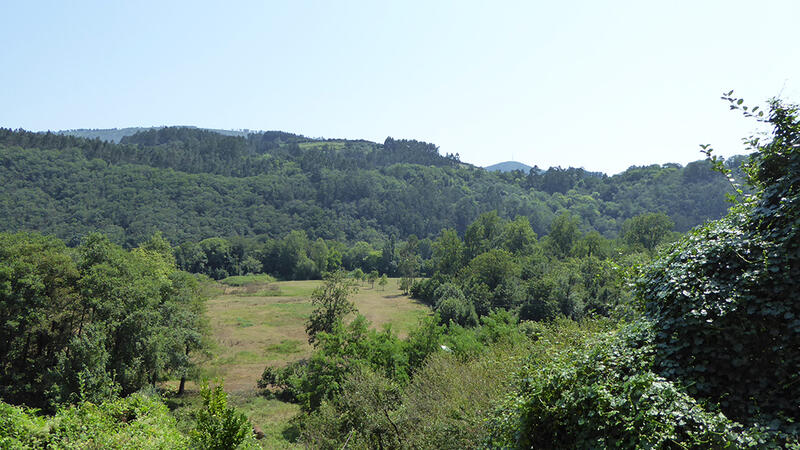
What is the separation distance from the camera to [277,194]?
134625 millimetres

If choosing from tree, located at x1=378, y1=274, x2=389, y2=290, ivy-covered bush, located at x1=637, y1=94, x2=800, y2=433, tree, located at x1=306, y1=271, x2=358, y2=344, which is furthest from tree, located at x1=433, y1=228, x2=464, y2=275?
ivy-covered bush, located at x1=637, y1=94, x2=800, y2=433

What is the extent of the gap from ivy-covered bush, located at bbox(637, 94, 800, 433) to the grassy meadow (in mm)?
12876

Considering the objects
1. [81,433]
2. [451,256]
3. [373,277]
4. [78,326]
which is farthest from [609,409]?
[373,277]

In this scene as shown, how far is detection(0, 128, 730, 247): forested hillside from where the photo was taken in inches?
3637

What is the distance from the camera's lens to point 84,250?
1000 inches

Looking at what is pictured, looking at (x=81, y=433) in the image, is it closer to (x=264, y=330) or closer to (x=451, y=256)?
(x=264, y=330)

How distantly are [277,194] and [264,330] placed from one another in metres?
92.3

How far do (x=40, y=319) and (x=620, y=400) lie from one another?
1094 inches

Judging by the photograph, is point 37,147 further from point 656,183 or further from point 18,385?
point 656,183

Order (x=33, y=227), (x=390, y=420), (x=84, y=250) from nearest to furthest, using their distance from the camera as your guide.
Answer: (x=390, y=420)
(x=84, y=250)
(x=33, y=227)

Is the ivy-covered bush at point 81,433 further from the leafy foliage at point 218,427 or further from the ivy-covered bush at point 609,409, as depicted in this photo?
the ivy-covered bush at point 609,409

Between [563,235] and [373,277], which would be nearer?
[563,235]

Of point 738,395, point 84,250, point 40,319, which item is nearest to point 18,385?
point 40,319

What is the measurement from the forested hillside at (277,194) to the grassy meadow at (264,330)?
3556cm
